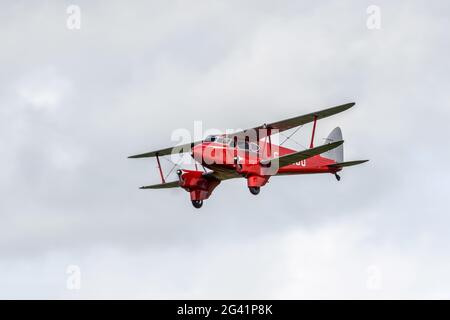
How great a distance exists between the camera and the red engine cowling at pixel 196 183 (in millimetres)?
53875

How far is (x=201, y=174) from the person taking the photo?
178ft

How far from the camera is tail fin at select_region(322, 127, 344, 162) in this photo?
57.3 meters

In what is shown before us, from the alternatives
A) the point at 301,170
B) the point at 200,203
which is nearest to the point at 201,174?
the point at 200,203

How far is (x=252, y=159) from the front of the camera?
171ft

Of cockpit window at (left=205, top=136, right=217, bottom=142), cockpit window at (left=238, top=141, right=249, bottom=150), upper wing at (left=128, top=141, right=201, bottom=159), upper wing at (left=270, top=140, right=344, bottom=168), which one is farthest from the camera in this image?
upper wing at (left=128, top=141, right=201, bottom=159)

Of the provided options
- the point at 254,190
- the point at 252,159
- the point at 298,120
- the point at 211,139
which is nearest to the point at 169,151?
the point at 211,139

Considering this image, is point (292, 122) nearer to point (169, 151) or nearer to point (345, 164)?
point (345, 164)

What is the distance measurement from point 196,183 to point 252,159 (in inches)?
142

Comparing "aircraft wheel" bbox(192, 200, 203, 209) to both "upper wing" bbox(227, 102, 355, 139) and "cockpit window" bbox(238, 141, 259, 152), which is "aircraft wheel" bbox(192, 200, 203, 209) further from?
"cockpit window" bbox(238, 141, 259, 152)

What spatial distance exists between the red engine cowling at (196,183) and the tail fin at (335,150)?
6847 millimetres

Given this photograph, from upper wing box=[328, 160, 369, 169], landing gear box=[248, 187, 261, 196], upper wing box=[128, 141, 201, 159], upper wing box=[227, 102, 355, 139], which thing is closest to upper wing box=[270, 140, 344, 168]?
landing gear box=[248, 187, 261, 196]
